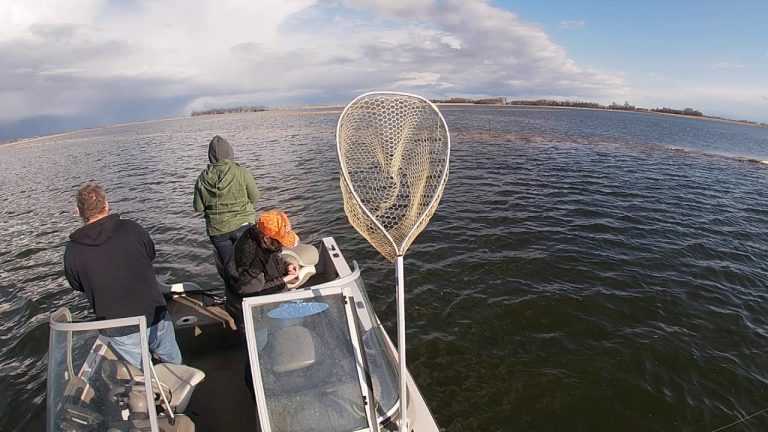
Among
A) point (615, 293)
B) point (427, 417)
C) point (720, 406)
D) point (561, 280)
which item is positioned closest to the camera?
point (427, 417)

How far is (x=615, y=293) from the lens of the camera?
9.05 meters

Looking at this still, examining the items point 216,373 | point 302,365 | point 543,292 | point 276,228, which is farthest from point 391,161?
point 543,292

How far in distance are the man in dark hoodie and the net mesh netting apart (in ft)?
7.39

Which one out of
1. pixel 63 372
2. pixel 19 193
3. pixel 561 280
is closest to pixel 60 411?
pixel 63 372

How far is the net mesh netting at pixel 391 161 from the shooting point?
3529 mm

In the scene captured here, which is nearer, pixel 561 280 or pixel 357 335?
pixel 357 335

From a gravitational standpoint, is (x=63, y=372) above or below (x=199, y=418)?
above

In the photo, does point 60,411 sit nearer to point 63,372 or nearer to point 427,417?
point 63,372

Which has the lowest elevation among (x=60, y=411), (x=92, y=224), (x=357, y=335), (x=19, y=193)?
(x=19, y=193)

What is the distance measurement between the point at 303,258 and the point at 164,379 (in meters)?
2.67

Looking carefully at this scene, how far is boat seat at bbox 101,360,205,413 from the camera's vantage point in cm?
327

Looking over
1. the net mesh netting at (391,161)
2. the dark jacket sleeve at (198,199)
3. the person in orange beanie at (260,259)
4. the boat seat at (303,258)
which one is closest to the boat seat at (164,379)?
the person in orange beanie at (260,259)

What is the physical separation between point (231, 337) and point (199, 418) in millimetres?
1283

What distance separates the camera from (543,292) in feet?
29.8
